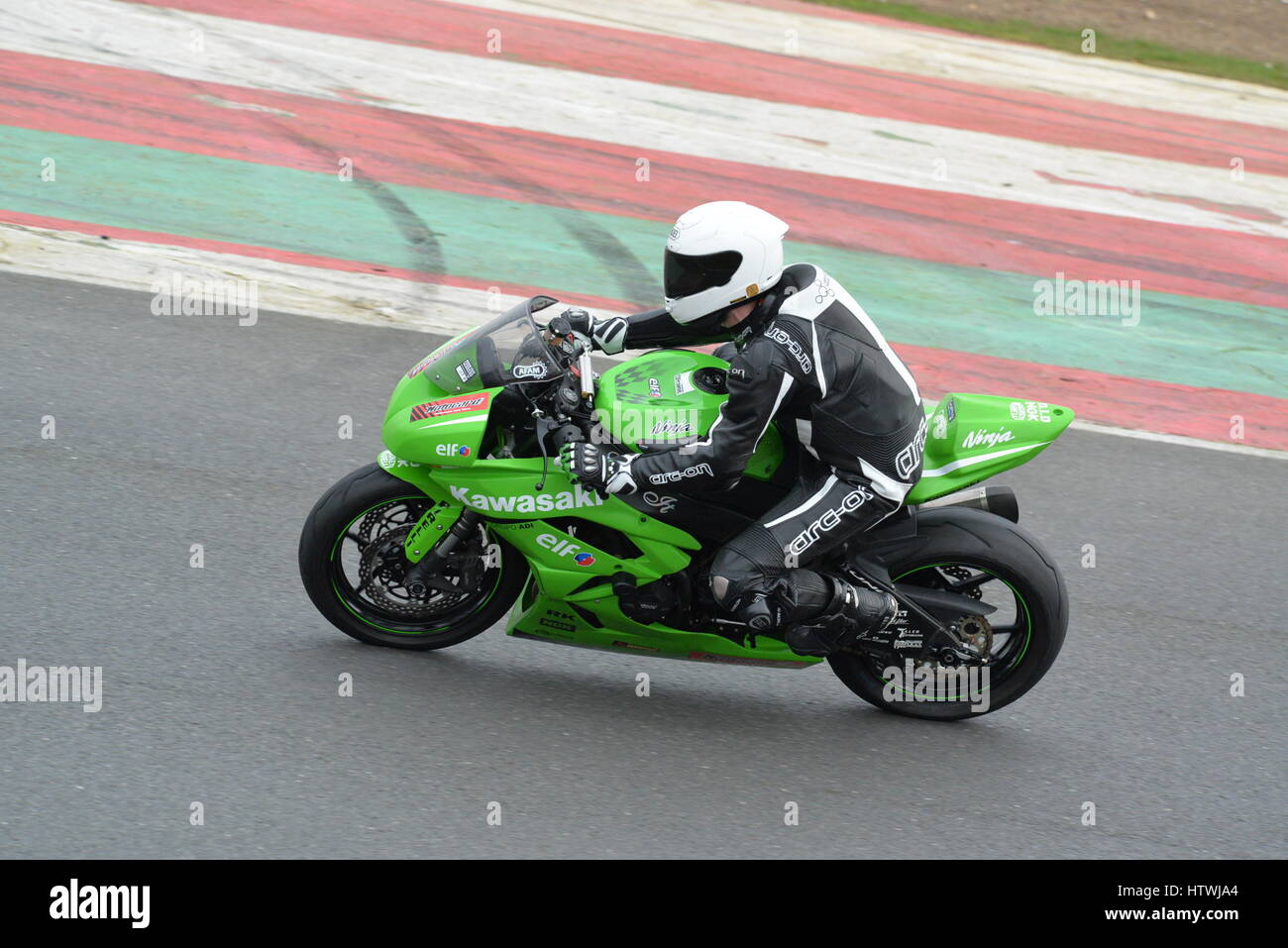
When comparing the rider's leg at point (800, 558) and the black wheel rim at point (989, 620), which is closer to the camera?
the rider's leg at point (800, 558)

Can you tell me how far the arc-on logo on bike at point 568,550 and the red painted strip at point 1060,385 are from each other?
431cm

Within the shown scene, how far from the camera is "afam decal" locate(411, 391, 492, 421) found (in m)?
4.92

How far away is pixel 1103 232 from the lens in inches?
517

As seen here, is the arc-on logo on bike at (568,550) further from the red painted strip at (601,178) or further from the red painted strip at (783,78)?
the red painted strip at (783,78)

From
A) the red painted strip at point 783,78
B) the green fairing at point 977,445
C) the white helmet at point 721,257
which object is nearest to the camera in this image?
the white helmet at point 721,257

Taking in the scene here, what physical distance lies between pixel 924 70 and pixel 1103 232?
6.14 meters

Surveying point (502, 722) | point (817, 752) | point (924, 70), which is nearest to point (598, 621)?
point (502, 722)

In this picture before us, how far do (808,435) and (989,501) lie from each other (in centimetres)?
73

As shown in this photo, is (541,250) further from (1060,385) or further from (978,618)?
(978,618)

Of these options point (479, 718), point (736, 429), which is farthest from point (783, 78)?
point (479, 718)

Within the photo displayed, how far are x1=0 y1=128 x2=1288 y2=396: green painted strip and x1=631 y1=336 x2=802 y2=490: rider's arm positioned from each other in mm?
5205

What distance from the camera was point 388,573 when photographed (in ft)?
17.0

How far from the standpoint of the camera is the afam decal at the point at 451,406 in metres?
4.92

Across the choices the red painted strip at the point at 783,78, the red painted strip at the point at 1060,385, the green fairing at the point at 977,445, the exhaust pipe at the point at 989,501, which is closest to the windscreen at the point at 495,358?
the green fairing at the point at 977,445
